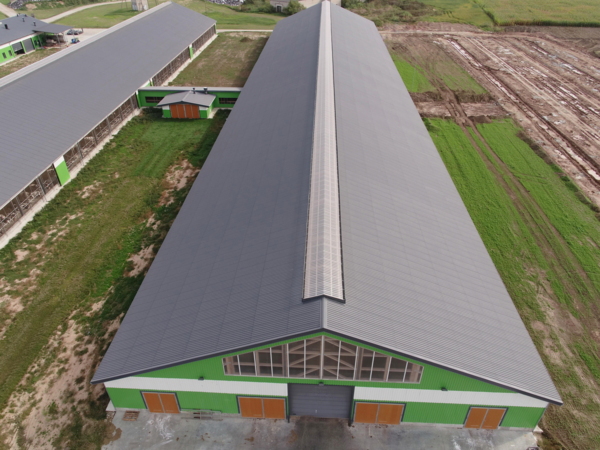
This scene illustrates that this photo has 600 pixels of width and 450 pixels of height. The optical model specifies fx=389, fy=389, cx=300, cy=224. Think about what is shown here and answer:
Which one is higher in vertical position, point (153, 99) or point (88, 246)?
point (153, 99)

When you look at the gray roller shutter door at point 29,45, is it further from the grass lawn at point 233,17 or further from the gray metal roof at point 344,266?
the gray metal roof at point 344,266

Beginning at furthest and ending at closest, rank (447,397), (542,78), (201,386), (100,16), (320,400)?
(100,16) → (542,78) → (320,400) → (201,386) → (447,397)

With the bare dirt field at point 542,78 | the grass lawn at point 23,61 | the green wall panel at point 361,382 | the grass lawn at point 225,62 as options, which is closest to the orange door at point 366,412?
the green wall panel at point 361,382

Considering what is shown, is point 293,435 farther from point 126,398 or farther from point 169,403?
point 126,398

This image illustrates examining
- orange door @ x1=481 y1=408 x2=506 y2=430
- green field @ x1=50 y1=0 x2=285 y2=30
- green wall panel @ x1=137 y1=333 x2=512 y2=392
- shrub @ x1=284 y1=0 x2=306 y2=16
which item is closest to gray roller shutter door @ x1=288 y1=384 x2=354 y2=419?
green wall panel @ x1=137 y1=333 x2=512 y2=392

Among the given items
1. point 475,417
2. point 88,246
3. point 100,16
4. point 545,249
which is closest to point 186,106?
point 88,246

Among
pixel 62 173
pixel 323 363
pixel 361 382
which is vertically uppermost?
pixel 323 363

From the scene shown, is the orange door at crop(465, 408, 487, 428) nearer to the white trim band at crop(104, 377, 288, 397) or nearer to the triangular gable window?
the triangular gable window
